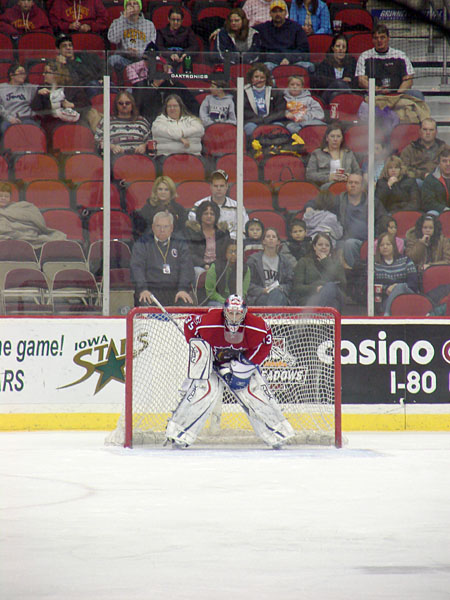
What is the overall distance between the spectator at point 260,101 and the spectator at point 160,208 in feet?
3.06

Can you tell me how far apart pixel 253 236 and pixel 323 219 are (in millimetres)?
694

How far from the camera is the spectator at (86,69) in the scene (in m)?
8.82

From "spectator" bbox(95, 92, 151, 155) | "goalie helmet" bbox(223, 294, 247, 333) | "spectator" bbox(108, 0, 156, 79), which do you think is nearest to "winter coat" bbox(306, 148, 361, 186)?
"spectator" bbox(95, 92, 151, 155)

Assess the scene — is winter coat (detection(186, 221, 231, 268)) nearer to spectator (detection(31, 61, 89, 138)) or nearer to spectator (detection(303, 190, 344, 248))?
spectator (detection(303, 190, 344, 248))

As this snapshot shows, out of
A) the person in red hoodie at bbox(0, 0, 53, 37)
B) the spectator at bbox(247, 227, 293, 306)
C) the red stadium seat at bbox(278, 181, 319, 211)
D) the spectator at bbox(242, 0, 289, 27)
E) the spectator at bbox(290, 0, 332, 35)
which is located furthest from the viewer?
the person in red hoodie at bbox(0, 0, 53, 37)

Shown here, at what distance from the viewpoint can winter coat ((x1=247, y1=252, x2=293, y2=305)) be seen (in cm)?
861

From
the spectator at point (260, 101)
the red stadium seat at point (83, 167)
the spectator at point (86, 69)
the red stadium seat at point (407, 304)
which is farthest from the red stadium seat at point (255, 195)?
the spectator at point (86, 69)

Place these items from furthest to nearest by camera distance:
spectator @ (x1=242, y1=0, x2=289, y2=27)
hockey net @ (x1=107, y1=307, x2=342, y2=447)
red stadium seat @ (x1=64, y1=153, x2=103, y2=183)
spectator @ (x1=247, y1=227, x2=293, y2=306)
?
spectator @ (x1=242, y1=0, x2=289, y2=27) < red stadium seat @ (x1=64, y1=153, x2=103, y2=183) < spectator @ (x1=247, y1=227, x2=293, y2=306) < hockey net @ (x1=107, y1=307, x2=342, y2=447)

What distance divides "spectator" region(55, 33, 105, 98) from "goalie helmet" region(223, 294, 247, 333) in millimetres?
2863

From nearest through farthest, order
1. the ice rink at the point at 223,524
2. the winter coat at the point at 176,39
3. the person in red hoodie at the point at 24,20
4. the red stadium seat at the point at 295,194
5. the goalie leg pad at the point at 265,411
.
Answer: the ice rink at the point at 223,524 → the goalie leg pad at the point at 265,411 → the red stadium seat at the point at 295,194 → the winter coat at the point at 176,39 → the person in red hoodie at the point at 24,20

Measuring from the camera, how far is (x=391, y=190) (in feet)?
29.3

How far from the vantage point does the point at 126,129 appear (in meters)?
8.87

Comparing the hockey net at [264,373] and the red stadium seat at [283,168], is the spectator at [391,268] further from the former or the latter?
the red stadium seat at [283,168]

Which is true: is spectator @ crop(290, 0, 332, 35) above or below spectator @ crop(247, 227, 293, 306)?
above
